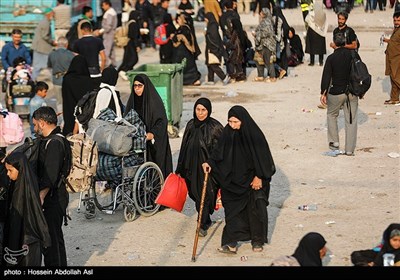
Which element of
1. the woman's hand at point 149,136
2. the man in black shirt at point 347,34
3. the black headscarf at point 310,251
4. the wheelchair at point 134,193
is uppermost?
the man in black shirt at point 347,34

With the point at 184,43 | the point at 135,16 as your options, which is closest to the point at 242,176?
the point at 184,43

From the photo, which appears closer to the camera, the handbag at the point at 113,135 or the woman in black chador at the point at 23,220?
the woman in black chador at the point at 23,220

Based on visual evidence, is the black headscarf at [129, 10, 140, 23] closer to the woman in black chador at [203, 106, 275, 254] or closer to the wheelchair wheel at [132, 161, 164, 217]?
the wheelchair wheel at [132, 161, 164, 217]

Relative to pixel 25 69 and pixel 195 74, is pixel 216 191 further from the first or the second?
pixel 195 74

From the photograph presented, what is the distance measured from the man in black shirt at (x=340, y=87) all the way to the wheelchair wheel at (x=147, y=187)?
3.04 m

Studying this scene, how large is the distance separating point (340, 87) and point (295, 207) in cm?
252

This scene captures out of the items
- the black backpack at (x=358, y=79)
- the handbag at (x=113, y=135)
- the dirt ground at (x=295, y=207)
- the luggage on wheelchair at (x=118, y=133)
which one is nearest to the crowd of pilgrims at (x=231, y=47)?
the dirt ground at (x=295, y=207)

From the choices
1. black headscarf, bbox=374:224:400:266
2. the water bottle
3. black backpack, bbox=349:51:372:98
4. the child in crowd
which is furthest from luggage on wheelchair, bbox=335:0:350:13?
black headscarf, bbox=374:224:400:266

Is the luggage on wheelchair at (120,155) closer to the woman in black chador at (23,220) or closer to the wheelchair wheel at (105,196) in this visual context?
the wheelchair wheel at (105,196)

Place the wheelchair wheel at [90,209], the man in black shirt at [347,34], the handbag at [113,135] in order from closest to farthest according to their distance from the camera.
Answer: the handbag at [113,135] → the wheelchair wheel at [90,209] → the man in black shirt at [347,34]

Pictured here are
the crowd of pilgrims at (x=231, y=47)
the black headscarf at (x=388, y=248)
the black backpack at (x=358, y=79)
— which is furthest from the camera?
the crowd of pilgrims at (x=231, y=47)

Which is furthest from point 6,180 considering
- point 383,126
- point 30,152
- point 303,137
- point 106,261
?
point 383,126

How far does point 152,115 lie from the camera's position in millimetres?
12008

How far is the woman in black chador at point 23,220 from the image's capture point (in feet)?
28.6
